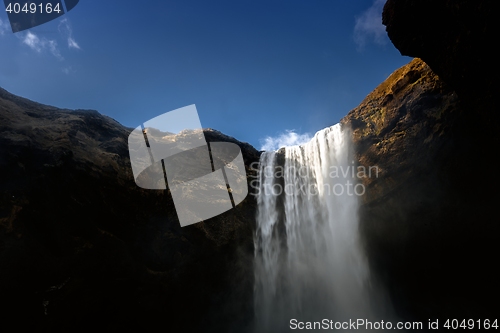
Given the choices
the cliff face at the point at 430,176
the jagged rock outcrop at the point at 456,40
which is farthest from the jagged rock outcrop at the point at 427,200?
the jagged rock outcrop at the point at 456,40

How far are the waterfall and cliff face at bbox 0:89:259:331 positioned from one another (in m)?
1.24

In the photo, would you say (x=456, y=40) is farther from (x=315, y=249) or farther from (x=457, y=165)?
(x=315, y=249)

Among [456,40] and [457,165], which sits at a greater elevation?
[456,40]

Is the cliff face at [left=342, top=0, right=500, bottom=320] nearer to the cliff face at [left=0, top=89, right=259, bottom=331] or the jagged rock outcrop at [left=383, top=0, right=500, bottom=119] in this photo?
the jagged rock outcrop at [left=383, top=0, right=500, bottom=119]

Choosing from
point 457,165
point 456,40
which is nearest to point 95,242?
point 456,40

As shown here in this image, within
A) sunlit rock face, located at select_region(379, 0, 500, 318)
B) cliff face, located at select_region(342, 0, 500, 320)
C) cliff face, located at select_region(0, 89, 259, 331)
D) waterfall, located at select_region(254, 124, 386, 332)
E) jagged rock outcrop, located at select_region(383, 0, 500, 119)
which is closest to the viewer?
jagged rock outcrop, located at select_region(383, 0, 500, 119)

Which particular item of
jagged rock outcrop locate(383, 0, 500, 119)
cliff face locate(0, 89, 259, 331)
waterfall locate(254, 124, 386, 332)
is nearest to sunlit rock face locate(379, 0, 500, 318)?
jagged rock outcrop locate(383, 0, 500, 119)

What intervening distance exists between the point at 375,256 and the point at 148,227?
1077cm

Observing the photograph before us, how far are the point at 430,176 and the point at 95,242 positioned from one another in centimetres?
1328

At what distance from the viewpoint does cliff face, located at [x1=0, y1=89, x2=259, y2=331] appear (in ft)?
25.3

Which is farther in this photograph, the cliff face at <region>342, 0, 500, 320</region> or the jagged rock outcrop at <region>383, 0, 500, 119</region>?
the cliff face at <region>342, 0, 500, 320</region>

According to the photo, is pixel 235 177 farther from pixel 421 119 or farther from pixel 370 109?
pixel 421 119

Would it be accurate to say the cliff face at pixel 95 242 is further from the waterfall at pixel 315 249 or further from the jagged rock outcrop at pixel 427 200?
the jagged rock outcrop at pixel 427 200

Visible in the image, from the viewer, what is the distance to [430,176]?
1055 cm
